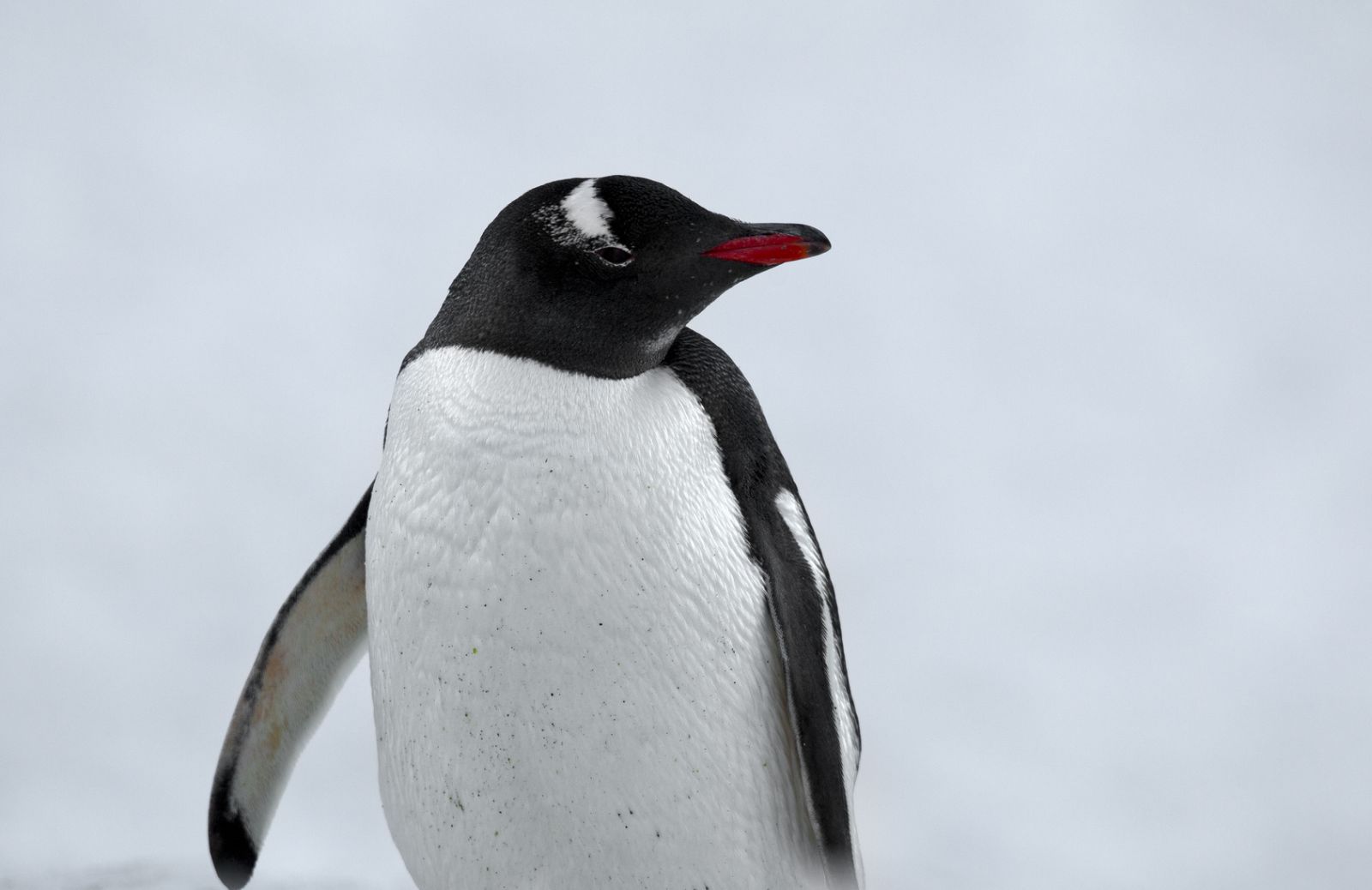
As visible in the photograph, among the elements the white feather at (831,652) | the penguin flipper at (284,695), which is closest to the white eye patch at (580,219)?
the white feather at (831,652)

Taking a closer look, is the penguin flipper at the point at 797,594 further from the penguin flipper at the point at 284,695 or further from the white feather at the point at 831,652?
the penguin flipper at the point at 284,695

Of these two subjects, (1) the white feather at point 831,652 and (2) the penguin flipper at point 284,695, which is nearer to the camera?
(1) the white feather at point 831,652

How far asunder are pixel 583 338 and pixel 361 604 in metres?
0.48

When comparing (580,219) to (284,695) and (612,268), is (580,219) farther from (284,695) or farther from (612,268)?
(284,695)

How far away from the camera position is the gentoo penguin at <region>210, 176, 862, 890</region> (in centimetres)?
109

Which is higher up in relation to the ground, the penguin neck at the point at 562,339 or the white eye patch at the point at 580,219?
the white eye patch at the point at 580,219

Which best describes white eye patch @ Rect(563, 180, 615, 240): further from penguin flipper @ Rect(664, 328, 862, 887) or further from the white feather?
the white feather

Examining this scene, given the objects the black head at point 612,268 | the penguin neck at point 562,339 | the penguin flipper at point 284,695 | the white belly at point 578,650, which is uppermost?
the black head at point 612,268

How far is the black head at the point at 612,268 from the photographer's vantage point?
3.65 feet

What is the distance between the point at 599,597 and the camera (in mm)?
1090

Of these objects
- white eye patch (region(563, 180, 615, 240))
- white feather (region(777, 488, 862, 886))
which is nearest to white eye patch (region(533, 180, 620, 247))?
white eye patch (region(563, 180, 615, 240))

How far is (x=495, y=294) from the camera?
1.16 metres

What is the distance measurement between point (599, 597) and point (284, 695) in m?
0.53

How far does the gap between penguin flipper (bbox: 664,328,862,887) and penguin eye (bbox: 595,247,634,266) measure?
14 cm
